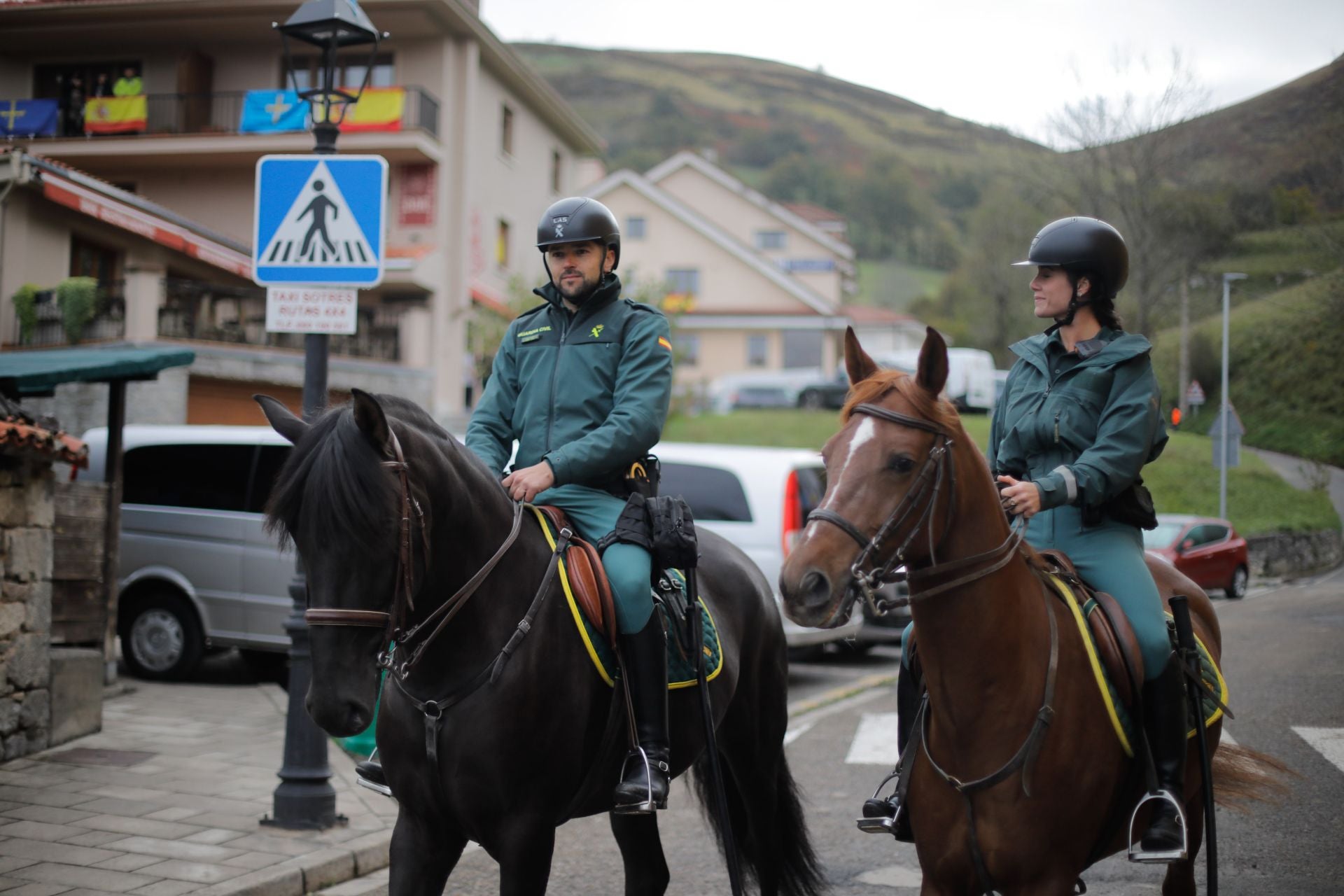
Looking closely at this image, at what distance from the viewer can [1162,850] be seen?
3660 mm

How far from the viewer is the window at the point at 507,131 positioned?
33031 mm

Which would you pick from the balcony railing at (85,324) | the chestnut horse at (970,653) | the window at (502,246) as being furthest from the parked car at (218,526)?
the window at (502,246)

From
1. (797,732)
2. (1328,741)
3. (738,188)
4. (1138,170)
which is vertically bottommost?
(797,732)

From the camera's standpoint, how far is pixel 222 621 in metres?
11.6

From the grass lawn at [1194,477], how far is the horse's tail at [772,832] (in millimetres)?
4302

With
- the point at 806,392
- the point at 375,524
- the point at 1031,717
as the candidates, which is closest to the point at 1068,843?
the point at 1031,717

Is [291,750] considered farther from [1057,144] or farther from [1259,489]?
[1057,144]

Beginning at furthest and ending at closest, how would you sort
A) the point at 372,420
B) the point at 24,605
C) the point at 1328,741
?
the point at 1328,741 → the point at 24,605 → the point at 372,420

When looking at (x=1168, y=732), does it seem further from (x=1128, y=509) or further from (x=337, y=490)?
(x=337, y=490)

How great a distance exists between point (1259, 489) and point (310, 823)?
17.5 metres

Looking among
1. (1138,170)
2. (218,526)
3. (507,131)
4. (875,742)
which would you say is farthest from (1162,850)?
(507,131)

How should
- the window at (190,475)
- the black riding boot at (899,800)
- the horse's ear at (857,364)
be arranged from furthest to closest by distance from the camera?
1. the window at (190,475)
2. the black riding boot at (899,800)
3. the horse's ear at (857,364)

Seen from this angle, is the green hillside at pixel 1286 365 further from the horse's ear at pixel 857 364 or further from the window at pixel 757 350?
the window at pixel 757 350

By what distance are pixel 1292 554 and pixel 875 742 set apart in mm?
19586
